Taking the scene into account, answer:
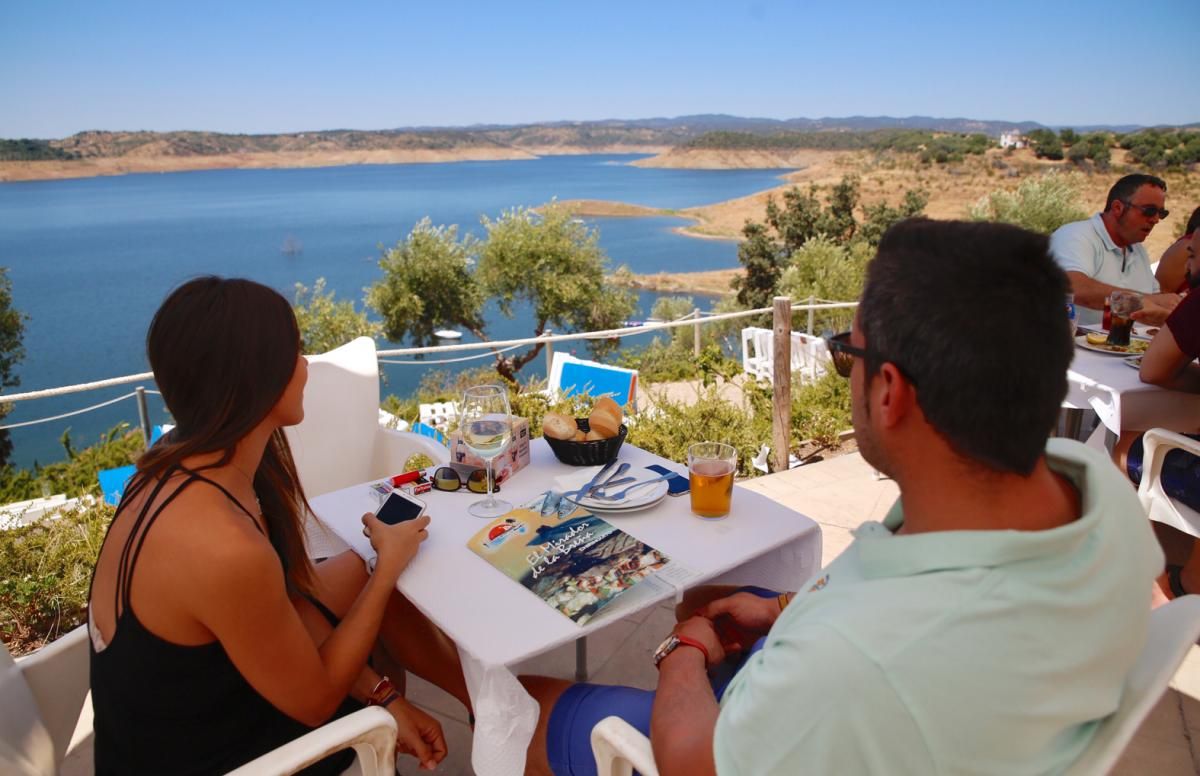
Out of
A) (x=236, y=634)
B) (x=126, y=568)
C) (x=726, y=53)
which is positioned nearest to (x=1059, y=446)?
(x=236, y=634)

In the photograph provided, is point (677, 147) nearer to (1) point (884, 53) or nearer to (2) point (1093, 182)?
(1) point (884, 53)

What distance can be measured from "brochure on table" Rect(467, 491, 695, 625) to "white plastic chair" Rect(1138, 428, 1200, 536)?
1.71 metres

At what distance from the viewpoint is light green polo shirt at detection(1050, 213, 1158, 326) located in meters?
4.23

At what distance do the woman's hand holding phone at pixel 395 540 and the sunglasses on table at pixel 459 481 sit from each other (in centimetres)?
24

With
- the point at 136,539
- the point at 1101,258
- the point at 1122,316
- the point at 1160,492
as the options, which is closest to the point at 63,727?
the point at 136,539

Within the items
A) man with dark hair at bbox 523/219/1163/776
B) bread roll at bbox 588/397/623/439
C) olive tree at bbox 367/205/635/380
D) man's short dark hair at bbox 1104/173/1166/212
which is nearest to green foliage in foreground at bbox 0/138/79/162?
olive tree at bbox 367/205/635/380

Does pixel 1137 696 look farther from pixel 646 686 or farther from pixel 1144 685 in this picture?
pixel 646 686

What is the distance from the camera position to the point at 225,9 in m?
93.6

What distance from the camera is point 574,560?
1506 millimetres

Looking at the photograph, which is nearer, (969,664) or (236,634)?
(969,664)

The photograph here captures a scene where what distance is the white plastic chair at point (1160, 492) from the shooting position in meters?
2.26

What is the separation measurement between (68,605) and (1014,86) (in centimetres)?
8180

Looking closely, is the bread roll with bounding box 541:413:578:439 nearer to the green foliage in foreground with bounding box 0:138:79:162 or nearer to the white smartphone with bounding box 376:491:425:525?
the white smartphone with bounding box 376:491:425:525

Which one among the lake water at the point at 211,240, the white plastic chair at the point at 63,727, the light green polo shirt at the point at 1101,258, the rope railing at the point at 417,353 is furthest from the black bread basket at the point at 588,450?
the light green polo shirt at the point at 1101,258
